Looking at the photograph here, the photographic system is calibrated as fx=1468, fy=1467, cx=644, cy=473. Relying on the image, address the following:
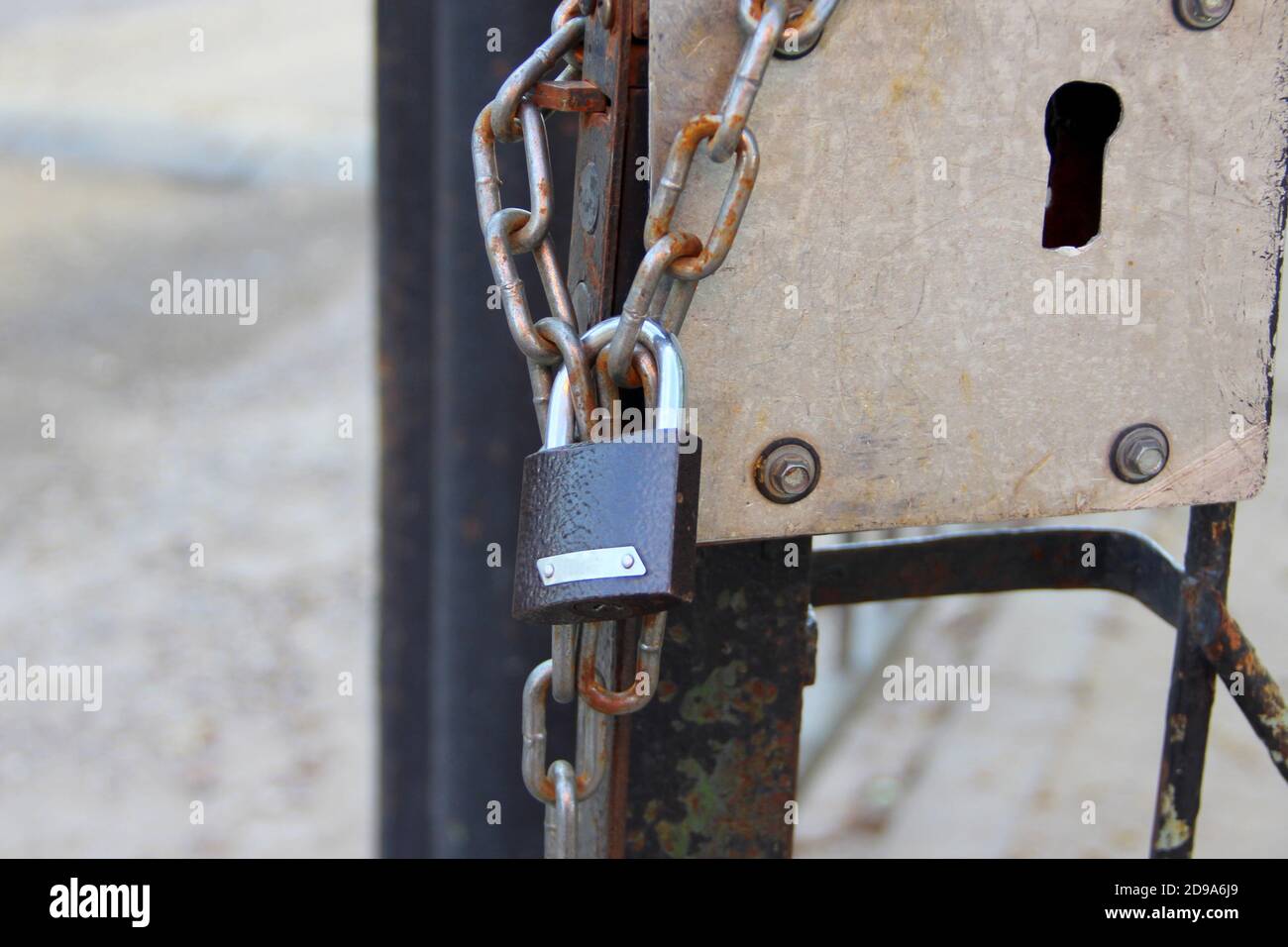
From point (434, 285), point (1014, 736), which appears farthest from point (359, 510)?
point (434, 285)

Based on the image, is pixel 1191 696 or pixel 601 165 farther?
pixel 1191 696

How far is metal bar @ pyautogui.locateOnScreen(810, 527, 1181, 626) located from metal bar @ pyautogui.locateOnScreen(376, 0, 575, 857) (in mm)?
295

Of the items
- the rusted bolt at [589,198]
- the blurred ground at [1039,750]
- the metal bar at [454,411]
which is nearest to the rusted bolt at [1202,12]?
the rusted bolt at [589,198]

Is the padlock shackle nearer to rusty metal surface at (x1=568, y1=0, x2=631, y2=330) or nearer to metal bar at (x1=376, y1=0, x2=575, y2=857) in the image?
rusty metal surface at (x1=568, y1=0, x2=631, y2=330)

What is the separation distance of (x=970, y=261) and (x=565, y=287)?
20cm

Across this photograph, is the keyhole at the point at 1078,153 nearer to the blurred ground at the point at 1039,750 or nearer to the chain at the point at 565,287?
the chain at the point at 565,287

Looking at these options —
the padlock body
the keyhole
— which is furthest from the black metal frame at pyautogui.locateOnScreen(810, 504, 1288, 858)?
the padlock body

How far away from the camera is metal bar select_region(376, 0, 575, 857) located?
1064 millimetres

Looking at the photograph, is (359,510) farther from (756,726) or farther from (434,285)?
(756,726)

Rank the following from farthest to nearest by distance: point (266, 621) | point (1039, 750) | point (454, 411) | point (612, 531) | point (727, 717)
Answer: point (266, 621) → point (1039, 750) → point (454, 411) → point (727, 717) → point (612, 531)

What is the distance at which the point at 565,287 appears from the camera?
65cm

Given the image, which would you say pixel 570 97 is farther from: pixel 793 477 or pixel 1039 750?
pixel 1039 750

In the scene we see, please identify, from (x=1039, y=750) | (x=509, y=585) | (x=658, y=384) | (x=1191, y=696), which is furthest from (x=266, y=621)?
(x=658, y=384)

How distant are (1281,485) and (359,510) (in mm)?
2304
